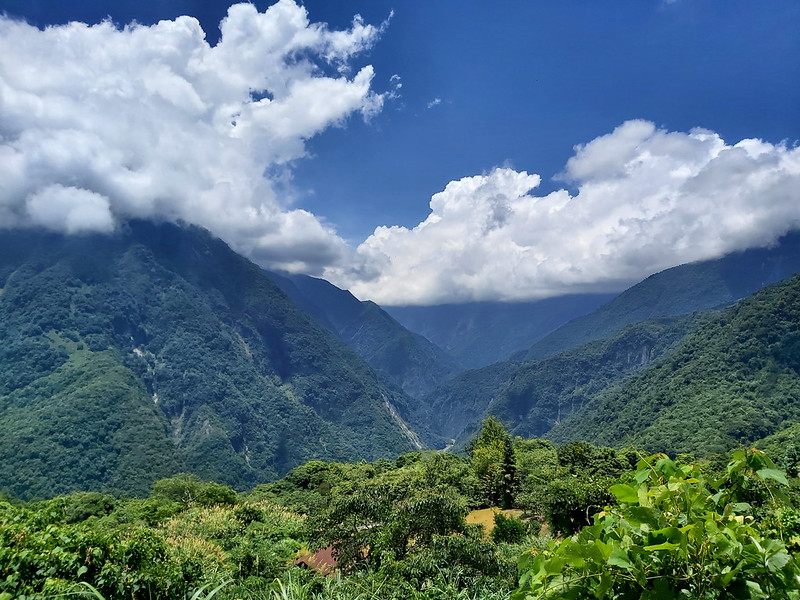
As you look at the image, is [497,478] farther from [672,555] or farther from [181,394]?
[181,394]

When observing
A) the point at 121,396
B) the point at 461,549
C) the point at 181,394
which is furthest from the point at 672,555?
the point at 181,394

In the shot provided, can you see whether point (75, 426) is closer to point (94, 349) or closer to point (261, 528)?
point (94, 349)

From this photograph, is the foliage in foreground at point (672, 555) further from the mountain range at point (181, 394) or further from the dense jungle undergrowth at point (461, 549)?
the mountain range at point (181, 394)

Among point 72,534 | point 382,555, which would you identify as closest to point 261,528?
point 382,555

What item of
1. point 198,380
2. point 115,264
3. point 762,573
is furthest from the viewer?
point 115,264

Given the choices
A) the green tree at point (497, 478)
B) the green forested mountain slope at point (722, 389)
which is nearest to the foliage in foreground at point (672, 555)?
the green tree at point (497, 478)

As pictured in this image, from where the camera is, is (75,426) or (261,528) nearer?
(261,528)
